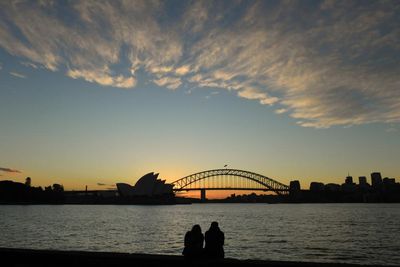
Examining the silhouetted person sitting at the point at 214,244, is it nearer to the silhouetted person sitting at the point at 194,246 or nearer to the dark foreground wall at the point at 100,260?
the silhouetted person sitting at the point at 194,246

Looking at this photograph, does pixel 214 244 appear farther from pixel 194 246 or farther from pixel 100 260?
pixel 100 260

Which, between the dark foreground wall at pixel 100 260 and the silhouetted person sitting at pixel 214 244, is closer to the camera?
the dark foreground wall at pixel 100 260

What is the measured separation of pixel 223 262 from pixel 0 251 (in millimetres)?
6436

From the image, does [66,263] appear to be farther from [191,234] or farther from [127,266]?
[191,234]

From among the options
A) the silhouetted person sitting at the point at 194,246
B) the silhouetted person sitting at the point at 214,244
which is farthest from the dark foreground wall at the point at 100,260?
the silhouetted person sitting at the point at 214,244

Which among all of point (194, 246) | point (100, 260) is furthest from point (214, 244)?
point (100, 260)

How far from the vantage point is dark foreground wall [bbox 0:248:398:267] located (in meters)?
8.86

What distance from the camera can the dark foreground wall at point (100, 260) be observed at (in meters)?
8.86

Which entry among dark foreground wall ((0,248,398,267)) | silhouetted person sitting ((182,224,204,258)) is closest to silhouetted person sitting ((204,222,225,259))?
silhouetted person sitting ((182,224,204,258))

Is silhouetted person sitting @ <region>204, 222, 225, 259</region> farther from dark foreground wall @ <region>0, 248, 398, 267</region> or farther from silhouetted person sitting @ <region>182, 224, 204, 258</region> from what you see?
dark foreground wall @ <region>0, 248, 398, 267</region>

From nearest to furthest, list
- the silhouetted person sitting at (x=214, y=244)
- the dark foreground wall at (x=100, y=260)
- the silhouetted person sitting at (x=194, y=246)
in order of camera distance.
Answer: the dark foreground wall at (x=100, y=260) → the silhouetted person sitting at (x=194, y=246) → the silhouetted person sitting at (x=214, y=244)

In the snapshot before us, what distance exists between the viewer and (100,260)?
376 inches

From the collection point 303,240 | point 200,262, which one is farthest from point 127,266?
point 303,240

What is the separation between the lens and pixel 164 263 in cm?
927
